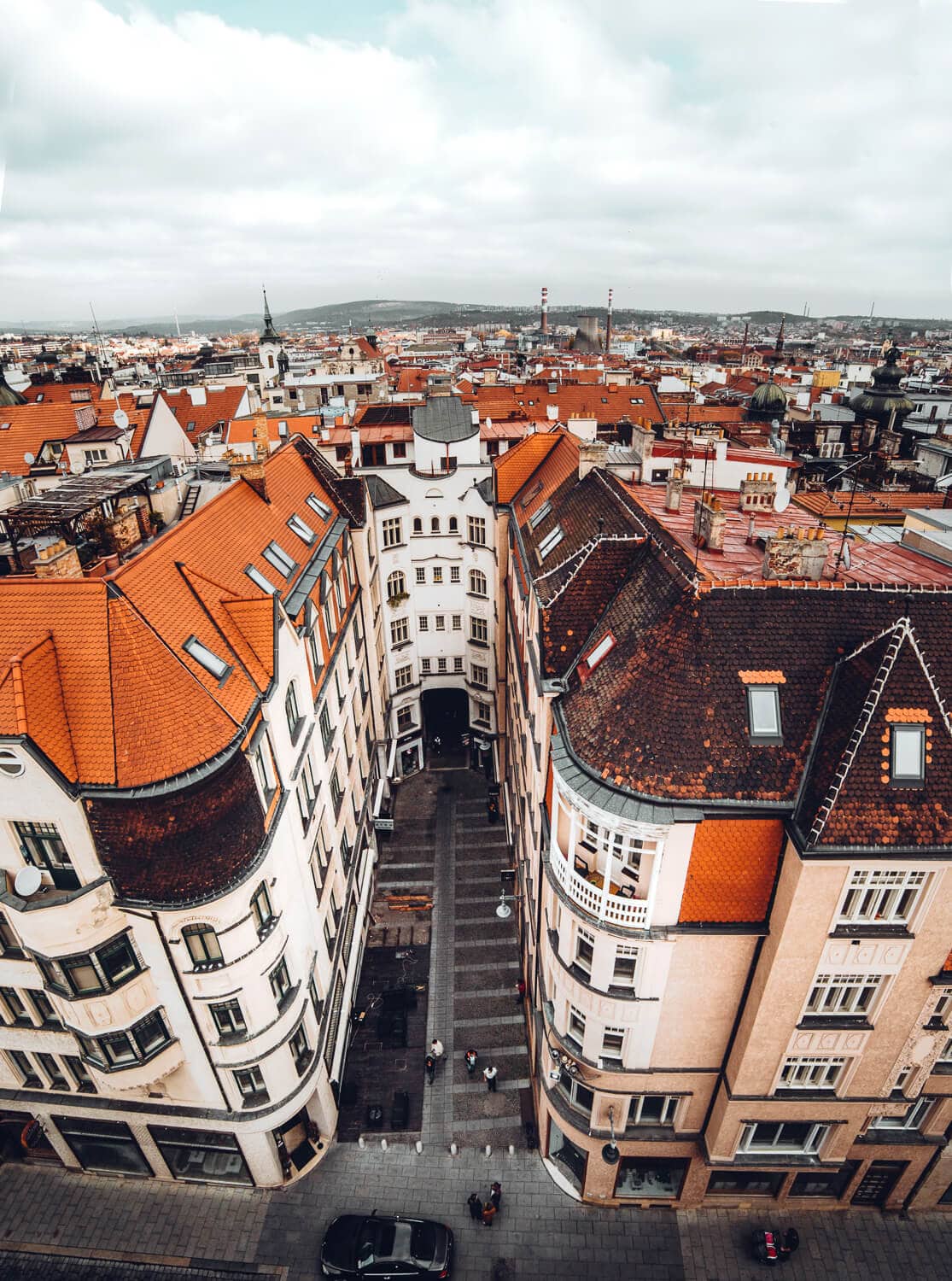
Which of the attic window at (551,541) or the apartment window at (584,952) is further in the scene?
the attic window at (551,541)

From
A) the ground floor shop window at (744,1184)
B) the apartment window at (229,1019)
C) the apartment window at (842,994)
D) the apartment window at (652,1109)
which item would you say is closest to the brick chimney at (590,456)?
the apartment window at (842,994)

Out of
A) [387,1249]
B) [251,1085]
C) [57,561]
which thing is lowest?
[387,1249]

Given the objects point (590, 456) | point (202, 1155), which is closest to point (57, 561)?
point (202, 1155)

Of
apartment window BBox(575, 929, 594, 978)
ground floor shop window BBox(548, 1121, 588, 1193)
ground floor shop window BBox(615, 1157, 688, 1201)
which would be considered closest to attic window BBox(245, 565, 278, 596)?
apartment window BBox(575, 929, 594, 978)

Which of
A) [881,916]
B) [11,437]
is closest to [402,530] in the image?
[881,916]

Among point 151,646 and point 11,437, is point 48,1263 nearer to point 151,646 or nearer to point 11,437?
point 151,646

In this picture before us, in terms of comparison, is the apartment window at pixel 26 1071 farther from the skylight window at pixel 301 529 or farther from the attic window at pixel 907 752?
the attic window at pixel 907 752

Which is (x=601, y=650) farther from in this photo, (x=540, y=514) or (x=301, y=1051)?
(x=301, y=1051)
